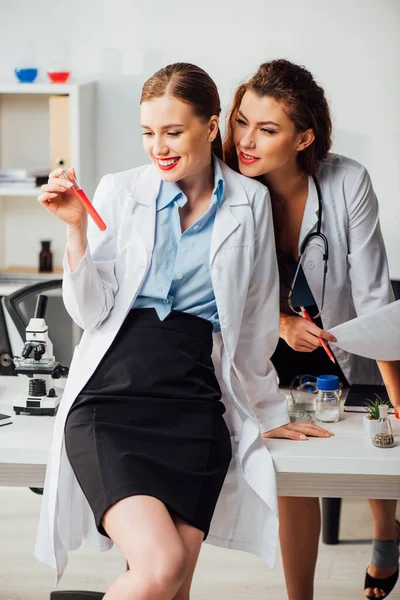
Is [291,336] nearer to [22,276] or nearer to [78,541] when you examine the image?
[78,541]

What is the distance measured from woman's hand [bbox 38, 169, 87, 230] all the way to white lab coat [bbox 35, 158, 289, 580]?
8 cm

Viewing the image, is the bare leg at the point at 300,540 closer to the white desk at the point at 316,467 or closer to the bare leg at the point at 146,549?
the white desk at the point at 316,467

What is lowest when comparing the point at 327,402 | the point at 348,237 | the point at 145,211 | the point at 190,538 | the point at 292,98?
the point at 190,538

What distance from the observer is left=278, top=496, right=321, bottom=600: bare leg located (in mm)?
2285

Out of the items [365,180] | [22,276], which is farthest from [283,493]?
[22,276]

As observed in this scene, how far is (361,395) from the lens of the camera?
2287mm

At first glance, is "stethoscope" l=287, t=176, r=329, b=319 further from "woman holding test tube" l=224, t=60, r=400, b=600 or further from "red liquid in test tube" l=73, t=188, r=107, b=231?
"red liquid in test tube" l=73, t=188, r=107, b=231

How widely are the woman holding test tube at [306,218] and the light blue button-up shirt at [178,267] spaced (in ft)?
0.85

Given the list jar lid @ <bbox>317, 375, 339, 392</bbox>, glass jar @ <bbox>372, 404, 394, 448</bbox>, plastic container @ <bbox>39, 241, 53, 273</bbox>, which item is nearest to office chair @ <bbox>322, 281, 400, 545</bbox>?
jar lid @ <bbox>317, 375, 339, 392</bbox>

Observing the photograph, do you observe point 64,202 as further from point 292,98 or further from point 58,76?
point 58,76

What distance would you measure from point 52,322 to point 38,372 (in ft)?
5.36

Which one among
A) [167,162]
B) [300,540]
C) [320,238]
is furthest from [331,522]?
[167,162]

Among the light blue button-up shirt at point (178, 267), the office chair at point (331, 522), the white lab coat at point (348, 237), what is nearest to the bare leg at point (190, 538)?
the light blue button-up shirt at point (178, 267)

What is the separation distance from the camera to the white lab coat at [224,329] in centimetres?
184
